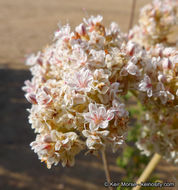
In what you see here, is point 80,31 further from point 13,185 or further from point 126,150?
point 13,185

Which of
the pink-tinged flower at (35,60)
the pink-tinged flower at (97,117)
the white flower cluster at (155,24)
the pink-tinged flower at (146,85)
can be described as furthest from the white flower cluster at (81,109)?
the white flower cluster at (155,24)

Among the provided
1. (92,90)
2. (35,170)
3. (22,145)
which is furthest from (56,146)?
(22,145)

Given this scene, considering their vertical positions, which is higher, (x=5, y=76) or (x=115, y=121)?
(x=5, y=76)

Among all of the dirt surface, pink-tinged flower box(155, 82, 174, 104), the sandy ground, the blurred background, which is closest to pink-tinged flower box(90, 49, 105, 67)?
pink-tinged flower box(155, 82, 174, 104)

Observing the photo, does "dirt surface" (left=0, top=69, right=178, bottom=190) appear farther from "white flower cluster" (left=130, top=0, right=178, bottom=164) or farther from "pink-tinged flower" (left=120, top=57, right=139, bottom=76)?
"pink-tinged flower" (left=120, top=57, right=139, bottom=76)

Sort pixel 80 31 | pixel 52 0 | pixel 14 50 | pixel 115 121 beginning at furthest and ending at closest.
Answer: pixel 52 0
pixel 14 50
pixel 80 31
pixel 115 121

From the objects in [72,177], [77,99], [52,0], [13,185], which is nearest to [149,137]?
[77,99]

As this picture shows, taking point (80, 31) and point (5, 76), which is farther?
point (5, 76)

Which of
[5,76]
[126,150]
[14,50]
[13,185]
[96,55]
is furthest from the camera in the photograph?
[14,50]
